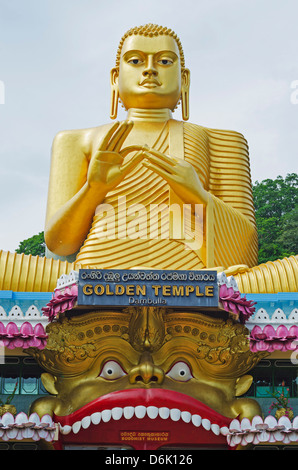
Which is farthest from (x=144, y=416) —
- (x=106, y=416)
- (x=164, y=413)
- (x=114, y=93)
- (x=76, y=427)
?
(x=114, y=93)

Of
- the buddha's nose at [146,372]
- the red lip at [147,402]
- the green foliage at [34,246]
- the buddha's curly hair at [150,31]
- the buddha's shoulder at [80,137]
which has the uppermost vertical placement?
the green foliage at [34,246]

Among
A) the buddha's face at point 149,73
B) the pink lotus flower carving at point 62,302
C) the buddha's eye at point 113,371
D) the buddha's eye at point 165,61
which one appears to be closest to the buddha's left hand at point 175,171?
the buddha's face at point 149,73

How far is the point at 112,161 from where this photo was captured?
35.1ft

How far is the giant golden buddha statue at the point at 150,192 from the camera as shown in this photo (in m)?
10.6

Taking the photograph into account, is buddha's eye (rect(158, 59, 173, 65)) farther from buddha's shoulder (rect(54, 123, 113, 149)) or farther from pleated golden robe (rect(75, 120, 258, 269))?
buddha's shoulder (rect(54, 123, 113, 149))

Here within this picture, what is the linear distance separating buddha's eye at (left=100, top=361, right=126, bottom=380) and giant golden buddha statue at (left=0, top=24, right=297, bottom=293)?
1418 mm

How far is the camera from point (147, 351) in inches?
377

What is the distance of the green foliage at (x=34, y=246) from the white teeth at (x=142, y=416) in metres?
11.4

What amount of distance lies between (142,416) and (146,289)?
4.25 ft

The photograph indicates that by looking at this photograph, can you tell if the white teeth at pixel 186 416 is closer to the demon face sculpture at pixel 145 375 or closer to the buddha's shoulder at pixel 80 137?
the demon face sculpture at pixel 145 375

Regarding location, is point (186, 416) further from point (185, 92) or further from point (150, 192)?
point (185, 92)

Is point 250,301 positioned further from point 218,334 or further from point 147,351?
point 147,351
